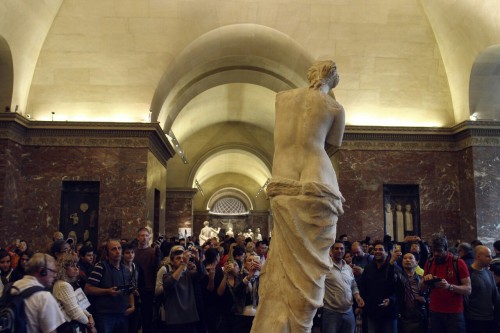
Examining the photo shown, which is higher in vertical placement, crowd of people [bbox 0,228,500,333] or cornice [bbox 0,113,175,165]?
cornice [bbox 0,113,175,165]

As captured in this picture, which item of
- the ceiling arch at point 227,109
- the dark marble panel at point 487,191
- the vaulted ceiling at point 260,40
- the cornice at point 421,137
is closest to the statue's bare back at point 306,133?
the cornice at point 421,137

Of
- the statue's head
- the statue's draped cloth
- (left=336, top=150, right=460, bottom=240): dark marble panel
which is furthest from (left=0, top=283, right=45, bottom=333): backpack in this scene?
(left=336, top=150, right=460, bottom=240): dark marble panel

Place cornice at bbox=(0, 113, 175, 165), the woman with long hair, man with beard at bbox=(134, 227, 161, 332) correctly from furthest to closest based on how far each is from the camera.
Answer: cornice at bbox=(0, 113, 175, 165) < man with beard at bbox=(134, 227, 161, 332) < the woman with long hair

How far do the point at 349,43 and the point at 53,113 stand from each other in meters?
7.38

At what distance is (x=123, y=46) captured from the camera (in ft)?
42.1

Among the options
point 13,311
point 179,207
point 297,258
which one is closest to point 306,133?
point 297,258

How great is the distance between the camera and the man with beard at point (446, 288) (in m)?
5.24

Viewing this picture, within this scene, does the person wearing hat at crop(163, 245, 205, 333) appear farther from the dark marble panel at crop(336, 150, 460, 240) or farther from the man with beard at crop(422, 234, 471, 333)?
the dark marble panel at crop(336, 150, 460, 240)

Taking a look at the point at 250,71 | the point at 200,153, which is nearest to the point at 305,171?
the point at 250,71

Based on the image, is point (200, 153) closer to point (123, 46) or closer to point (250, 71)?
point (250, 71)

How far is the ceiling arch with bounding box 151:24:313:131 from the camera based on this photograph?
529 inches

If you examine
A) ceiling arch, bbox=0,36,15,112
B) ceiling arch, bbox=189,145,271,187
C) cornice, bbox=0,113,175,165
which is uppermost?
ceiling arch, bbox=189,145,271,187

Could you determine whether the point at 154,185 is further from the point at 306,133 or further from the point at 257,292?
the point at 306,133

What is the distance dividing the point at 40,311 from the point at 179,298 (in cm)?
207
